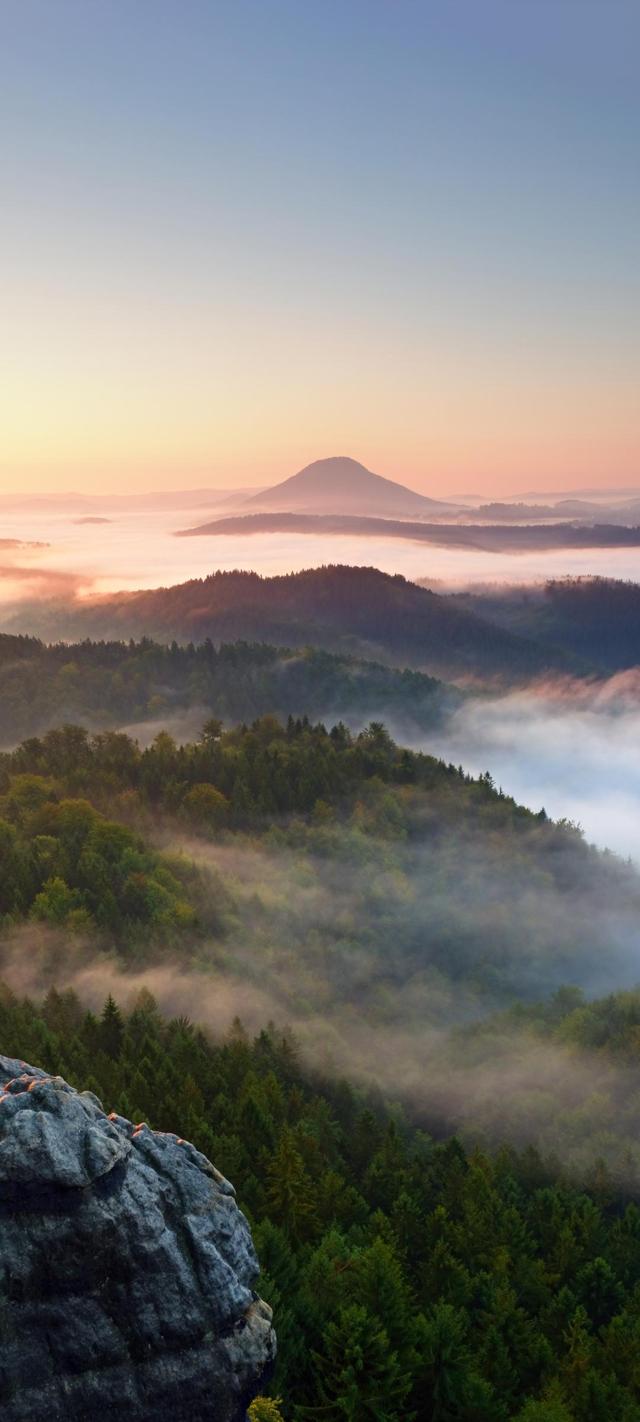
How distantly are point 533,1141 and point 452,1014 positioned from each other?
45131 mm

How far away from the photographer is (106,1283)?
75.6 feet

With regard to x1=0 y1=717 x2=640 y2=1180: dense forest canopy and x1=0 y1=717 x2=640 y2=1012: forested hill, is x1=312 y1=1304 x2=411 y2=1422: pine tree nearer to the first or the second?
x1=0 y1=717 x2=640 y2=1180: dense forest canopy

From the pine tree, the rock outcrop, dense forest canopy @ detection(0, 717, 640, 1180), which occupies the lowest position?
dense forest canopy @ detection(0, 717, 640, 1180)

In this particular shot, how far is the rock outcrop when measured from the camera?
22391mm

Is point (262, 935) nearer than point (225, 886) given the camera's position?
Yes

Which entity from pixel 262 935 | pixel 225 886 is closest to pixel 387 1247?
pixel 262 935

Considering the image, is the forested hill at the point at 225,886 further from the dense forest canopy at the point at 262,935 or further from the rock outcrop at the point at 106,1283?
the rock outcrop at the point at 106,1283

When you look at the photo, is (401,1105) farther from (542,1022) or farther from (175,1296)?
(175,1296)

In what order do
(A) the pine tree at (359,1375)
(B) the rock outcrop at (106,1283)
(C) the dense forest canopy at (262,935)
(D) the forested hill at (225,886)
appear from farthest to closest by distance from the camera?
1. (D) the forested hill at (225,886)
2. (C) the dense forest canopy at (262,935)
3. (A) the pine tree at (359,1375)
4. (B) the rock outcrop at (106,1283)

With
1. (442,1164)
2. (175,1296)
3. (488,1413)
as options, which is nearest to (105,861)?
(442,1164)

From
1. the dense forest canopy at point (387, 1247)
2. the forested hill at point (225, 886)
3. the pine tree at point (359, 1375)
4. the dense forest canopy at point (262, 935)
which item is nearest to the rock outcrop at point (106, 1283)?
the pine tree at point (359, 1375)

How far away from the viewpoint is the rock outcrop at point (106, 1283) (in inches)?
882

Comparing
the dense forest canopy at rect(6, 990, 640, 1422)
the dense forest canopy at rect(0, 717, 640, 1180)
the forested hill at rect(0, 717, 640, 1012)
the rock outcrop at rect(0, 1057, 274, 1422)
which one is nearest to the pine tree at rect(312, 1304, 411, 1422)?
the dense forest canopy at rect(6, 990, 640, 1422)

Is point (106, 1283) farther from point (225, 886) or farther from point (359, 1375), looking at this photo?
point (225, 886)
